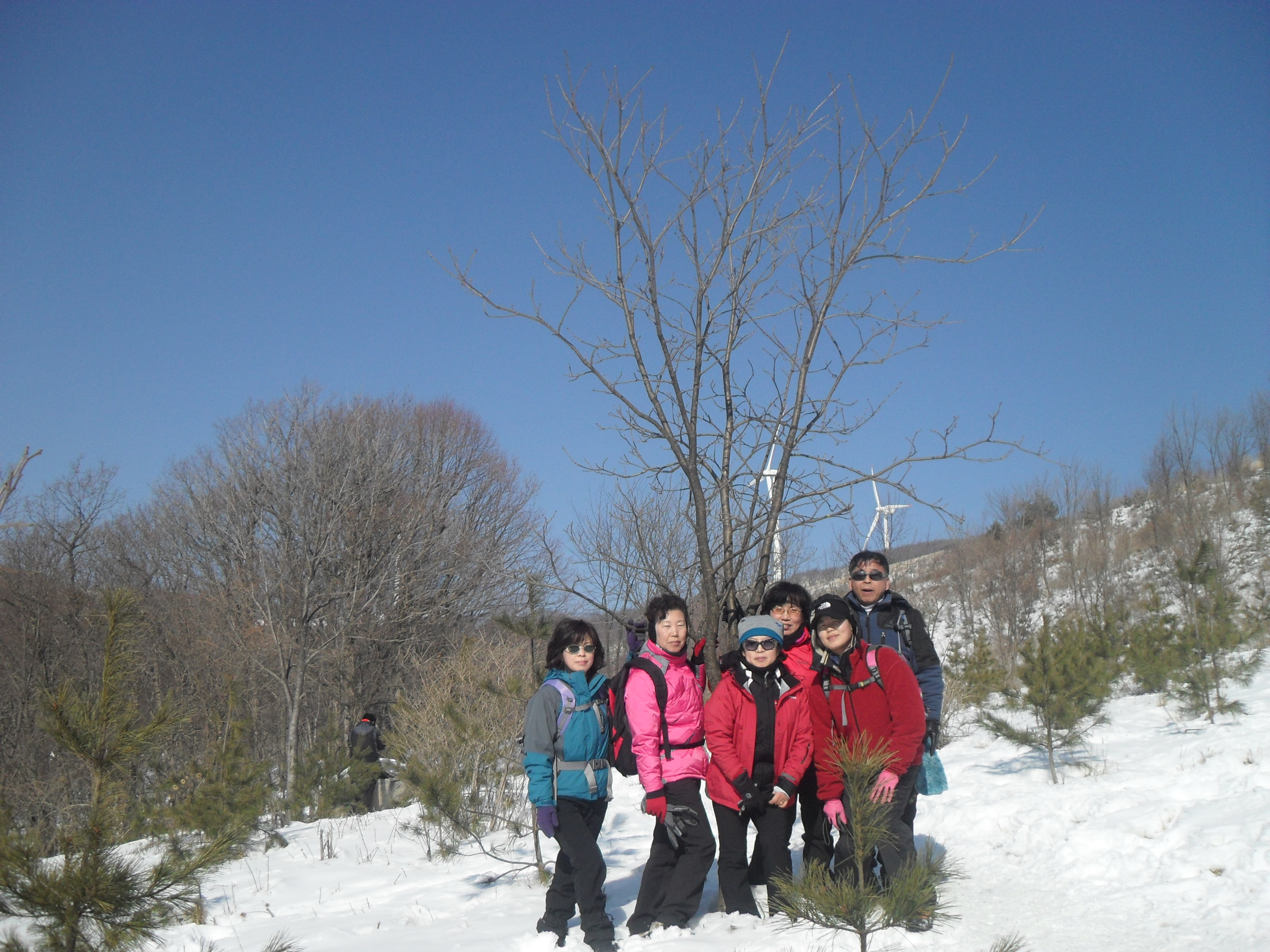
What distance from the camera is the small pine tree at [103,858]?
2486 mm

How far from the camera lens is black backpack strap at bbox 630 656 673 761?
13.9ft

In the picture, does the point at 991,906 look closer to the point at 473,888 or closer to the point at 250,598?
the point at 473,888

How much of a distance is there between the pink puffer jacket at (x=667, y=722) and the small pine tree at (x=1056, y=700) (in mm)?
4092

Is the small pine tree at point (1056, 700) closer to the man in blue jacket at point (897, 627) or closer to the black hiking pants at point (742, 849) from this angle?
the man in blue jacket at point (897, 627)

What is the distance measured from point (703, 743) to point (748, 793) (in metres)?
0.35

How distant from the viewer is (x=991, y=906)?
4.40 m

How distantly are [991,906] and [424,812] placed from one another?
4.11 m

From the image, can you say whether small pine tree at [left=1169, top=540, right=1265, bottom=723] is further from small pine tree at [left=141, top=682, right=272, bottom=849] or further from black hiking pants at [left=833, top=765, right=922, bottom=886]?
small pine tree at [left=141, top=682, right=272, bottom=849]

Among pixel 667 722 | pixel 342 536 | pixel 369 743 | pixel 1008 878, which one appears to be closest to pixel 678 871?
pixel 667 722

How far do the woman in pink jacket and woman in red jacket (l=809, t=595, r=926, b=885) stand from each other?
62 cm

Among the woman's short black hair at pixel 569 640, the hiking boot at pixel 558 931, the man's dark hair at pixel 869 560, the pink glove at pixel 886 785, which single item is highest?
the man's dark hair at pixel 869 560

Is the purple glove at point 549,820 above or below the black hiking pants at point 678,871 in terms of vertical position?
above

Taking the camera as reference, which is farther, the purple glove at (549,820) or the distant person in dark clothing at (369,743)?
the distant person in dark clothing at (369,743)

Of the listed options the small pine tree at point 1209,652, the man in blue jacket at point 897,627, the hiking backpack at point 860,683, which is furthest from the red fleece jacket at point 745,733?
the small pine tree at point 1209,652
